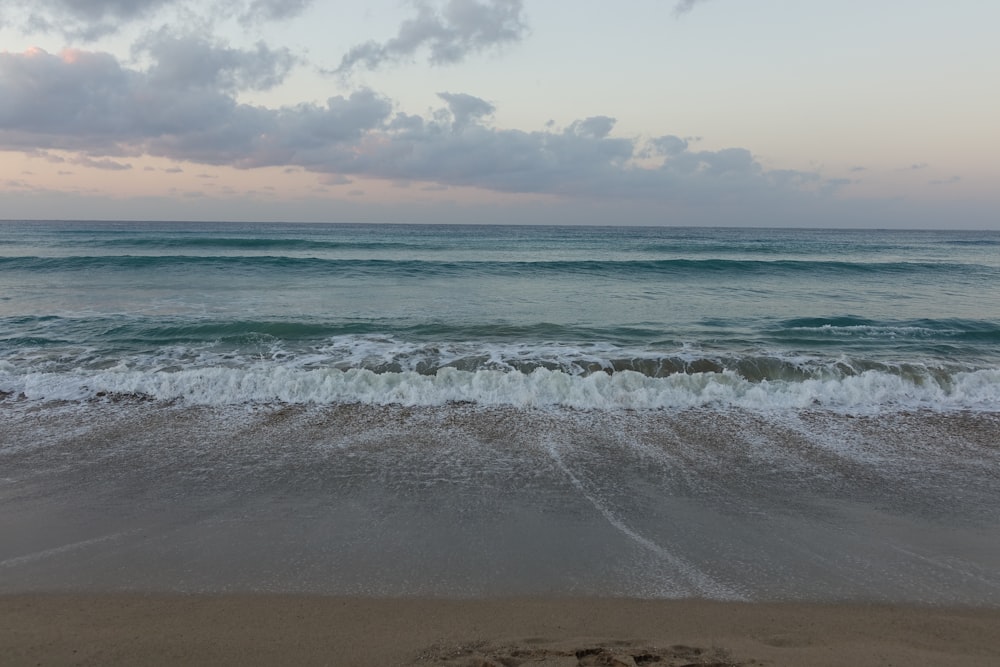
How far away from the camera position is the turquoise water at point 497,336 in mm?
7840

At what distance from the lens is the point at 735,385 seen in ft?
26.4

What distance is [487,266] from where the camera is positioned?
2662 cm

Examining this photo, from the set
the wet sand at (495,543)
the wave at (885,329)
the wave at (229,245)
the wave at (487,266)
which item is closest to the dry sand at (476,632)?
the wet sand at (495,543)

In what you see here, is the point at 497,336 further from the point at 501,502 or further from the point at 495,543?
the point at 495,543

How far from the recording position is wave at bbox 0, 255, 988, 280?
2419 cm

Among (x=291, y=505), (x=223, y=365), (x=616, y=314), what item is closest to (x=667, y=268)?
(x=616, y=314)

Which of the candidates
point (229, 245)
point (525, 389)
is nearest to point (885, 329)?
point (525, 389)

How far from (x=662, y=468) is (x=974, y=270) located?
30.2 metres

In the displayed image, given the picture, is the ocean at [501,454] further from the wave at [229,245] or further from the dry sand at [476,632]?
the wave at [229,245]

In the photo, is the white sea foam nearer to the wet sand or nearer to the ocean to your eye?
the ocean

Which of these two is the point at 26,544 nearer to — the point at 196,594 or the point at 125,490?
the point at 125,490

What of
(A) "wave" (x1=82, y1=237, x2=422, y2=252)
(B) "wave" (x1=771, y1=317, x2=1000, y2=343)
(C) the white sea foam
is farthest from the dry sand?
(A) "wave" (x1=82, y1=237, x2=422, y2=252)

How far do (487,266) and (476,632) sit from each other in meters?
24.0

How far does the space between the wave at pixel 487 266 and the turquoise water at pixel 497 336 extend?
0.34 m
